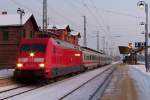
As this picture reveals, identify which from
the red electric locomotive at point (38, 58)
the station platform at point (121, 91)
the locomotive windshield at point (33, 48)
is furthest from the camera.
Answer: the locomotive windshield at point (33, 48)

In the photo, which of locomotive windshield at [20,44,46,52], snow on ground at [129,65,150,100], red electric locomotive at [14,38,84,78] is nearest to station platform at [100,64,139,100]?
snow on ground at [129,65,150,100]

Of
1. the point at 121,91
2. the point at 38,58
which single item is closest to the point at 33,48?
the point at 38,58

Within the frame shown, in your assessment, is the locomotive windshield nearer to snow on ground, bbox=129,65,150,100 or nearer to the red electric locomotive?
the red electric locomotive

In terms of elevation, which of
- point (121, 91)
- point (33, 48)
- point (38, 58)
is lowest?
point (121, 91)

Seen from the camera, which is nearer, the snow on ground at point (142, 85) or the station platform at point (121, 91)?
the station platform at point (121, 91)

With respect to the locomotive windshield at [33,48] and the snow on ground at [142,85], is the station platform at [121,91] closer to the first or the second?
the snow on ground at [142,85]

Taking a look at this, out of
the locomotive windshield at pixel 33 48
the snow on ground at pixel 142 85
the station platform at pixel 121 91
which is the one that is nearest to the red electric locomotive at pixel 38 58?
the locomotive windshield at pixel 33 48

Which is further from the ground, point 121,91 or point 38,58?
point 38,58

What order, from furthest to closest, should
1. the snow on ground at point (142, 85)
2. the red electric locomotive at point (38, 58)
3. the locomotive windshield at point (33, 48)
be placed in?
the locomotive windshield at point (33, 48), the red electric locomotive at point (38, 58), the snow on ground at point (142, 85)

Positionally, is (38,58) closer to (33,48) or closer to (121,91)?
(33,48)

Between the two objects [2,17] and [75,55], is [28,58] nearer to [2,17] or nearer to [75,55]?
[75,55]

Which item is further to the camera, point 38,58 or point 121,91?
point 38,58

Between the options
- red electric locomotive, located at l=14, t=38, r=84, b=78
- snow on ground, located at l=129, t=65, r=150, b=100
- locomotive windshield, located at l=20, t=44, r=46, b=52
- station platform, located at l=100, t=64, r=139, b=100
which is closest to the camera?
station platform, located at l=100, t=64, r=139, b=100

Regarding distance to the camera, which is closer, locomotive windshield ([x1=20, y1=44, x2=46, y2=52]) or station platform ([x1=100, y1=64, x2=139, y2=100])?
station platform ([x1=100, y1=64, x2=139, y2=100])
